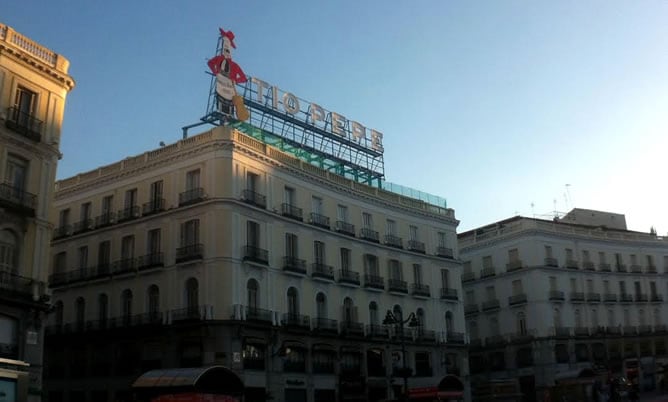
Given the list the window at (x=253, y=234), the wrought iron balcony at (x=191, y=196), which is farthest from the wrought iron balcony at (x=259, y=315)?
the wrought iron balcony at (x=191, y=196)

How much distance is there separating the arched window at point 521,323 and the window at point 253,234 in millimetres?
33440

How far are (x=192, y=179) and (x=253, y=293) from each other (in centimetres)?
793

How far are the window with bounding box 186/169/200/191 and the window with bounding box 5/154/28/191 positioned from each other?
44.2ft

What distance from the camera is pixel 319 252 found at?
49188mm

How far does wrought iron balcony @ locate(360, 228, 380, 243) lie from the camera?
5264cm

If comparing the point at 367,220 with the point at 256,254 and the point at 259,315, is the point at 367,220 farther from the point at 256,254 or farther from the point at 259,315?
the point at 259,315

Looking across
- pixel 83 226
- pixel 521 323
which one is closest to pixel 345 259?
pixel 83 226

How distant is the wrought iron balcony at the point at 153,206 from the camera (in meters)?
45.7

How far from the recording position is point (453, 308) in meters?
58.6

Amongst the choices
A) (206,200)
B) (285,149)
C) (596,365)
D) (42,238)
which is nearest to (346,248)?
(285,149)

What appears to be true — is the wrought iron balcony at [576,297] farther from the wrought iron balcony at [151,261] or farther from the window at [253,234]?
the wrought iron balcony at [151,261]

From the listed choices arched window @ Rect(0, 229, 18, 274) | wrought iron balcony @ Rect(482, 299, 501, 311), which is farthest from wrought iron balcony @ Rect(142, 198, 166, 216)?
wrought iron balcony @ Rect(482, 299, 501, 311)

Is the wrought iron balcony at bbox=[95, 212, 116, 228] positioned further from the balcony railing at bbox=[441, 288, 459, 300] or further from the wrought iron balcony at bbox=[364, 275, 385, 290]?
the balcony railing at bbox=[441, 288, 459, 300]

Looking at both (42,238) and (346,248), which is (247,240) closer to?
(346,248)
